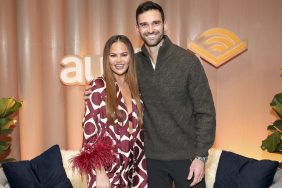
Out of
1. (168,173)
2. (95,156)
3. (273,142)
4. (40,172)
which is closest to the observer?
(95,156)

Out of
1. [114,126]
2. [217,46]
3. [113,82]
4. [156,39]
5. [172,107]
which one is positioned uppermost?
[217,46]

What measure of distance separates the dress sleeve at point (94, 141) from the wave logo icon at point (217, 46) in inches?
70.3

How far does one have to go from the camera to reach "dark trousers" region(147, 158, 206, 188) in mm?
2131

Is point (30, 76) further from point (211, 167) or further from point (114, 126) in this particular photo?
point (211, 167)

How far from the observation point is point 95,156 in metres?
1.89

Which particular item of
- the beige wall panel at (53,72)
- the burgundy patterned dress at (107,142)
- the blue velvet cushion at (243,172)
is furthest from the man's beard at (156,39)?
the beige wall panel at (53,72)

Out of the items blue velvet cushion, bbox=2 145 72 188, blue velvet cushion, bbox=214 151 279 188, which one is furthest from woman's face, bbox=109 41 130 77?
blue velvet cushion, bbox=214 151 279 188

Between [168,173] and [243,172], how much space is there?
689 millimetres

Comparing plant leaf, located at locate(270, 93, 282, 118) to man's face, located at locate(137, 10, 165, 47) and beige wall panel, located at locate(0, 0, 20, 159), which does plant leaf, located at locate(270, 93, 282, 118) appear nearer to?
man's face, located at locate(137, 10, 165, 47)

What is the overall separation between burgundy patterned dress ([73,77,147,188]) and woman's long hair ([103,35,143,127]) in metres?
0.03

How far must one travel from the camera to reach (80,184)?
9.36ft

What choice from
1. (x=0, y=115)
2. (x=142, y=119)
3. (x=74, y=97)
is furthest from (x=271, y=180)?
(x=0, y=115)

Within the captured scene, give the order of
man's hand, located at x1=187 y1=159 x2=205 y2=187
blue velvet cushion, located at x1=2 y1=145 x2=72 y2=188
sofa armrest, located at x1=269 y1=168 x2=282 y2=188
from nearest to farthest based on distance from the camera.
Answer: man's hand, located at x1=187 y1=159 x2=205 y2=187, sofa armrest, located at x1=269 y1=168 x2=282 y2=188, blue velvet cushion, located at x1=2 y1=145 x2=72 y2=188

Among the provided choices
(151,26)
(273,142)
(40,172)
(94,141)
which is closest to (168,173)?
(94,141)
